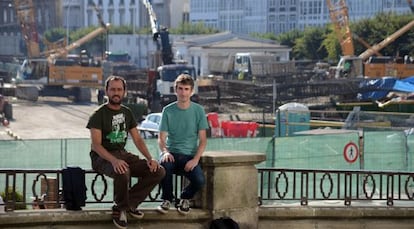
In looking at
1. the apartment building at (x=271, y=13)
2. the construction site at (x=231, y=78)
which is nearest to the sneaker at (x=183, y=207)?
the construction site at (x=231, y=78)

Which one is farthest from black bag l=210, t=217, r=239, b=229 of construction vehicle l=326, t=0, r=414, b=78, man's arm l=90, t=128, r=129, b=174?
construction vehicle l=326, t=0, r=414, b=78

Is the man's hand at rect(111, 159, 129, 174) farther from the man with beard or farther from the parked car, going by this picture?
the parked car

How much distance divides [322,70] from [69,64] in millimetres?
17030

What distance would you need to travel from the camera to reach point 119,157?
12.0 m

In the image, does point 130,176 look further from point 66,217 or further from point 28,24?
point 28,24

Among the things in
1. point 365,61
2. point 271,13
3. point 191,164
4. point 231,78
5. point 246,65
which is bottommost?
point 231,78

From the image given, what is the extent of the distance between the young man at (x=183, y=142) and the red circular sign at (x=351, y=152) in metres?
8.64

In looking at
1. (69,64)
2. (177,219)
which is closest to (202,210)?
(177,219)

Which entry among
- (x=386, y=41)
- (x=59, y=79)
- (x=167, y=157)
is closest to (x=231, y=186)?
(x=167, y=157)

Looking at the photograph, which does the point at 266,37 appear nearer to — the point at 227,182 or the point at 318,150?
the point at 318,150

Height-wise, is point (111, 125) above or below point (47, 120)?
above

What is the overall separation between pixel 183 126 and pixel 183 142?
0.55 feet

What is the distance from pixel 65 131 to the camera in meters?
52.6

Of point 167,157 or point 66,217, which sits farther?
point 167,157
